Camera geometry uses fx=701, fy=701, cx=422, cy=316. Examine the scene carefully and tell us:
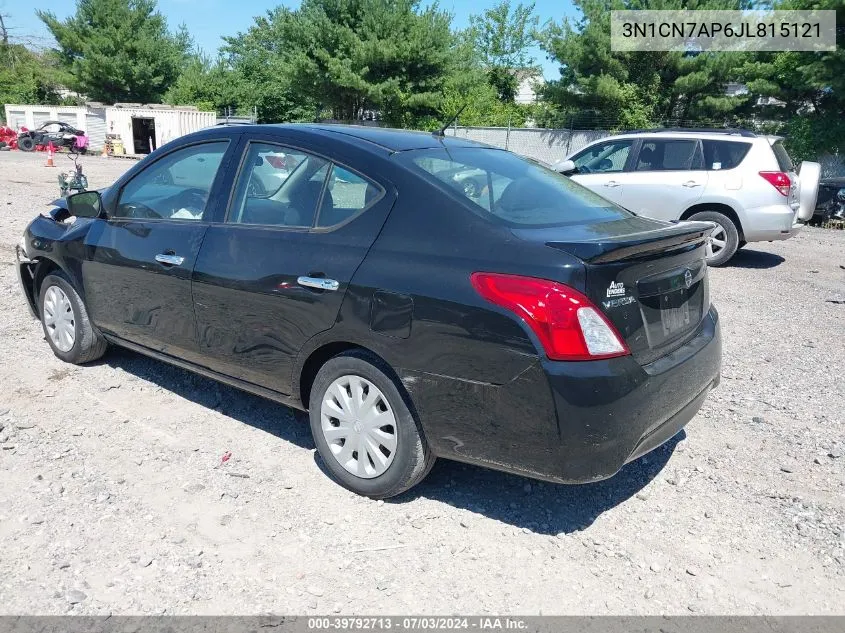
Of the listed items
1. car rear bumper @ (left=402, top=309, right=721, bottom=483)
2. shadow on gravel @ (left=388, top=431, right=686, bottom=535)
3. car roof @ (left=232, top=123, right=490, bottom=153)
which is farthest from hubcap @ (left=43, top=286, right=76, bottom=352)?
car rear bumper @ (left=402, top=309, right=721, bottom=483)

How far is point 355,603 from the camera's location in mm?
2705

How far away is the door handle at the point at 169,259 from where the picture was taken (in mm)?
3943

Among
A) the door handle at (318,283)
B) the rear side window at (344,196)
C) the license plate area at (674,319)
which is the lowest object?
the license plate area at (674,319)

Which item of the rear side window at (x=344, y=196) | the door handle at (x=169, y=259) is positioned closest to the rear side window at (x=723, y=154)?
the rear side window at (x=344, y=196)

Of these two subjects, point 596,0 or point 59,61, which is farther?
point 59,61

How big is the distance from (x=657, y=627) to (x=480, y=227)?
5.59ft

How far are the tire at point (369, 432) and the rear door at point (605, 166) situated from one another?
25.0ft

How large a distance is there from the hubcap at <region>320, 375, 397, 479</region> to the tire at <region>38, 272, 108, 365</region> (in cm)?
227

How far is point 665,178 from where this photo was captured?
9852 mm

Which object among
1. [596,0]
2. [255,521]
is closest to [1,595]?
[255,521]

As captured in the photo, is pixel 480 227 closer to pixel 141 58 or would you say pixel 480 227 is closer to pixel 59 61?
pixel 141 58

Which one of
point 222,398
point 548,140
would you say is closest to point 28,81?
point 548,140

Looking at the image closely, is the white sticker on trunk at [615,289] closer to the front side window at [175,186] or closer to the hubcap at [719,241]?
the front side window at [175,186]

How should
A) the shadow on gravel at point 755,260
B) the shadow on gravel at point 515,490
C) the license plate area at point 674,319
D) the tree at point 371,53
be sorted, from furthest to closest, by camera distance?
1. the tree at point 371,53
2. the shadow on gravel at point 755,260
3. the shadow on gravel at point 515,490
4. the license plate area at point 674,319
